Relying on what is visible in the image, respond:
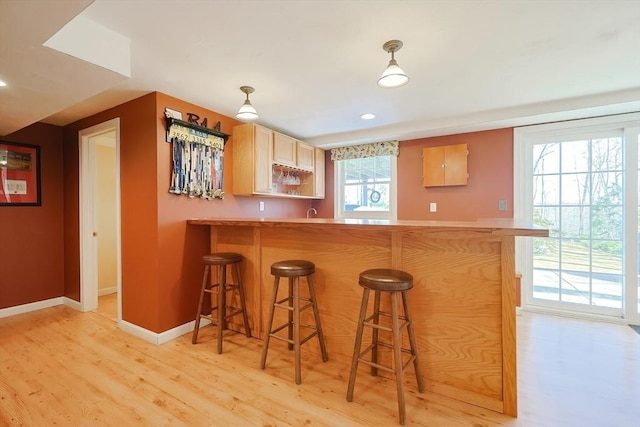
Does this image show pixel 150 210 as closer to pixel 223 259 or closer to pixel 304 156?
pixel 223 259

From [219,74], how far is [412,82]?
163 centimetres

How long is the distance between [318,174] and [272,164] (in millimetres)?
1112

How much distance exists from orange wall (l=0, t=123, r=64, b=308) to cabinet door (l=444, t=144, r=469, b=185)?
4.88 m

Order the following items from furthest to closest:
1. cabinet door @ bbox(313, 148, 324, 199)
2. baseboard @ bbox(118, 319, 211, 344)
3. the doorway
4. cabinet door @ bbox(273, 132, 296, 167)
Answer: cabinet door @ bbox(313, 148, 324, 199) < cabinet door @ bbox(273, 132, 296, 167) < the doorway < baseboard @ bbox(118, 319, 211, 344)

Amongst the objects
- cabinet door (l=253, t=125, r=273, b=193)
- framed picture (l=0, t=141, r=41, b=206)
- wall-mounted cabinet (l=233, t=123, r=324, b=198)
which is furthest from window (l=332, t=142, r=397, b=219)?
framed picture (l=0, t=141, r=41, b=206)

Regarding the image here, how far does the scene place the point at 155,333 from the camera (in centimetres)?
259

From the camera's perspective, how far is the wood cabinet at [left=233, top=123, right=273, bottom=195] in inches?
129

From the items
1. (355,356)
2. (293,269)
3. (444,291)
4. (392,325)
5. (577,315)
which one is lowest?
(577,315)

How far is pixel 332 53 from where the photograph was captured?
2051 mm

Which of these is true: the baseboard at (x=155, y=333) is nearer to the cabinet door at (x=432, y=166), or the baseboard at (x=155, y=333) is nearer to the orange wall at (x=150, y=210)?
the orange wall at (x=150, y=210)

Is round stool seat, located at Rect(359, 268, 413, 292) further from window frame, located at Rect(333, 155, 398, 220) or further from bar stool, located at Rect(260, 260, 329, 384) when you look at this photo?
window frame, located at Rect(333, 155, 398, 220)

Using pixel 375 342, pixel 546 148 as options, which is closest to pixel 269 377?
pixel 375 342

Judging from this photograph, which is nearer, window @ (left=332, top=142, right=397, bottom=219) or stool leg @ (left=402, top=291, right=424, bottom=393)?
stool leg @ (left=402, top=291, right=424, bottom=393)

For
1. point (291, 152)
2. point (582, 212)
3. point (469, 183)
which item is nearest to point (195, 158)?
point (291, 152)
